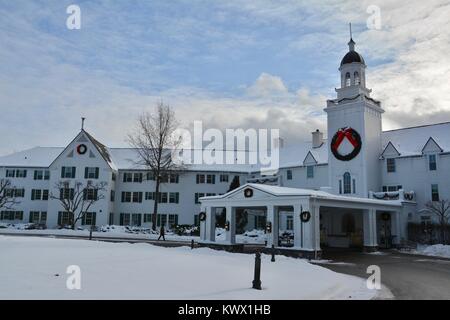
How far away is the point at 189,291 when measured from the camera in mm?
11031

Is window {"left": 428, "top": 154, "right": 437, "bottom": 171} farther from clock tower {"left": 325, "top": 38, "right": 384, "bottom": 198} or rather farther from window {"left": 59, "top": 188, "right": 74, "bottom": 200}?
window {"left": 59, "top": 188, "right": 74, "bottom": 200}

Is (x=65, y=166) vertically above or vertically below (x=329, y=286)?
above

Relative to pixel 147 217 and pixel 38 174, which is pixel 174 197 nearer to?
pixel 147 217

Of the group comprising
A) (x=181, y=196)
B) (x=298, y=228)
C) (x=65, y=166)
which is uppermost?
(x=65, y=166)

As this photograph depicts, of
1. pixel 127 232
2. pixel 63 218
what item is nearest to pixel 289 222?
pixel 127 232

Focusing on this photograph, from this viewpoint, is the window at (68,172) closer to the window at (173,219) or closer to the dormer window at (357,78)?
the window at (173,219)

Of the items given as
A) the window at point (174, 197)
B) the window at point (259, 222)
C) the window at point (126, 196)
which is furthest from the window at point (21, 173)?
the window at point (259, 222)

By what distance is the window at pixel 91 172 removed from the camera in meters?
54.1

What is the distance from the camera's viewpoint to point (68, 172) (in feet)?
179

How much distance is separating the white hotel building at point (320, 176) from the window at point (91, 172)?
0.13 metres
